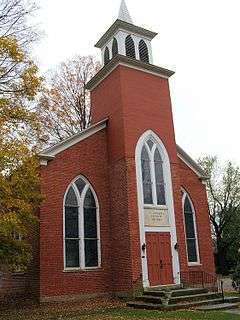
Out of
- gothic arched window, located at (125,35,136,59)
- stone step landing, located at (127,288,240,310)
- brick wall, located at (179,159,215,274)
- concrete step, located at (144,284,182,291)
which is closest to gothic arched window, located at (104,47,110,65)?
gothic arched window, located at (125,35,136,59)

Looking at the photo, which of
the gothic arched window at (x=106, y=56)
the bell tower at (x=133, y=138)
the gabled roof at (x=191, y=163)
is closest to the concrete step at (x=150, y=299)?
the bell tower at (x=133, y=138)

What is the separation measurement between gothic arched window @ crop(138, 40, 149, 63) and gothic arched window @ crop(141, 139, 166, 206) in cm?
468

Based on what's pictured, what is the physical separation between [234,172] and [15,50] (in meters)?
39.0

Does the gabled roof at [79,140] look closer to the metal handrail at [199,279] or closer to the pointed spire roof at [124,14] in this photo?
the metal handrail at [199,279]

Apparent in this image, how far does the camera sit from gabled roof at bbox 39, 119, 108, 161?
18.1 metres

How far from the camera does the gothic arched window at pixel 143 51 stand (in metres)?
22.0

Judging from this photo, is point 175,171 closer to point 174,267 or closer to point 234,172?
point 174,267

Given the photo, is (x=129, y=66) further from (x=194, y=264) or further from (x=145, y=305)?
(x=145, y=305)

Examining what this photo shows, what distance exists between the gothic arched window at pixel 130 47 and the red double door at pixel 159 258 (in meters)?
9.21

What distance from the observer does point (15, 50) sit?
12523 mm

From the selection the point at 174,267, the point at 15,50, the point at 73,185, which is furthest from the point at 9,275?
the point at 15,50

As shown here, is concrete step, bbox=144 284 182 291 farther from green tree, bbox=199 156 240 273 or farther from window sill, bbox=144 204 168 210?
green tree, bbox=199 156 240 273

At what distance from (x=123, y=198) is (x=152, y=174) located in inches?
79.2

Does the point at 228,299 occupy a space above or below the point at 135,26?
below
